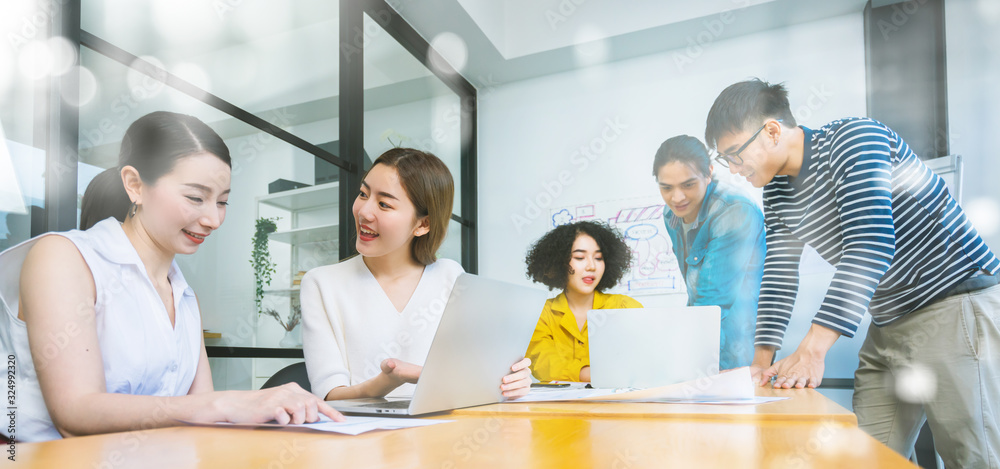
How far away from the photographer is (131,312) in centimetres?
108

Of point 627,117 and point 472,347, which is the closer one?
point 472,347

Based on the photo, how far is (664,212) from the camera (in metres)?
3.36

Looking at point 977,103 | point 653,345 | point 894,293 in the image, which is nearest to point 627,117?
point 977,103

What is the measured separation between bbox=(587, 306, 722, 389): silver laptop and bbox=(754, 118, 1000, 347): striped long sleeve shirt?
435mm

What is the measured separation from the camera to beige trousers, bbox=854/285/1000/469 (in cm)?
157

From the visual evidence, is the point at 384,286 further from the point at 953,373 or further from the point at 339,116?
the point at 953,373

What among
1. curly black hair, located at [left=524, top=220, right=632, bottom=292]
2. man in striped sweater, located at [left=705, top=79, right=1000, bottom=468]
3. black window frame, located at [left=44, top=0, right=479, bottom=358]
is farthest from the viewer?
curly black hair, located at [left=524, top=220, right=632, bottom=292]

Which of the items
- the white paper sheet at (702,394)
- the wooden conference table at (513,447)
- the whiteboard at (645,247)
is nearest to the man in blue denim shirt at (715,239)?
the whiteboard at (645,247)

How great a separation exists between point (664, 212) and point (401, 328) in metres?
2.22

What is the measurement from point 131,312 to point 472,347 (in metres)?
0.65

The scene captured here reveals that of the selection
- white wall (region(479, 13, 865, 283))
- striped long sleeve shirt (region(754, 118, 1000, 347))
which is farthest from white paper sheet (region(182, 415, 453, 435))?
white wall (region(479, 13, 865, 283))

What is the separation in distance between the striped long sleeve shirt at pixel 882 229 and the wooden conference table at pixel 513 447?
0.88 meters

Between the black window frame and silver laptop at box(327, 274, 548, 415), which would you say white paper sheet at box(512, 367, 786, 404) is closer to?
silver laptop at box(327, 274, 548, 415)

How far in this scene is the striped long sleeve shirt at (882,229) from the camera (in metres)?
1.59
